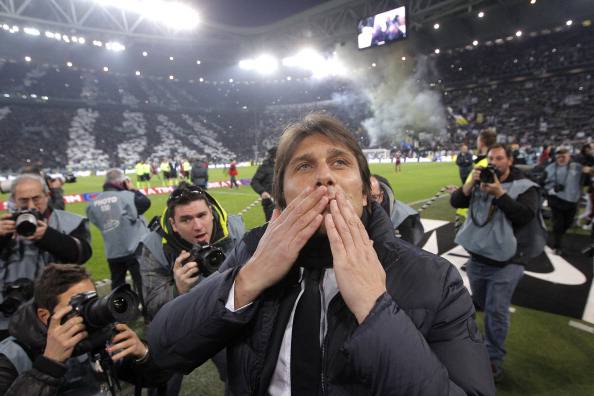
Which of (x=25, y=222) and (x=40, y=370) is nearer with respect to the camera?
(x=40, y=370)

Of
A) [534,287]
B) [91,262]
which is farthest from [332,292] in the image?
[91,262]

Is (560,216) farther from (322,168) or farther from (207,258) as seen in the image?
(322,168)

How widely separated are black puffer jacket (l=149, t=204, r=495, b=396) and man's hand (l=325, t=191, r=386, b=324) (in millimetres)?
35

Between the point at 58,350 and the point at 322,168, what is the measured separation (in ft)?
5.19

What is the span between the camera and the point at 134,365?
2.13m

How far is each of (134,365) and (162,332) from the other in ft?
3.45

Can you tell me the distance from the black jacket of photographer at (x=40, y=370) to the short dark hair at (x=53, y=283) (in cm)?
7

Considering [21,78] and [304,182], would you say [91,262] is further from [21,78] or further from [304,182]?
[21,78]

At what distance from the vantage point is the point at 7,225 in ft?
8.68

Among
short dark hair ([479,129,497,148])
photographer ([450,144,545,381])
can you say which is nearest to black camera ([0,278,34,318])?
photographer ([450,144,545,381])

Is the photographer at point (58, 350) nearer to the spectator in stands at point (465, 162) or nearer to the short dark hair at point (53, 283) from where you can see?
the short dark hair at point (53, 283)

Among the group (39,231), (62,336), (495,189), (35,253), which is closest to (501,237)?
(495,189)

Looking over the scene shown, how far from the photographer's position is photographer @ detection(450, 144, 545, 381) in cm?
332

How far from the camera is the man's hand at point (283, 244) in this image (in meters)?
1.16
